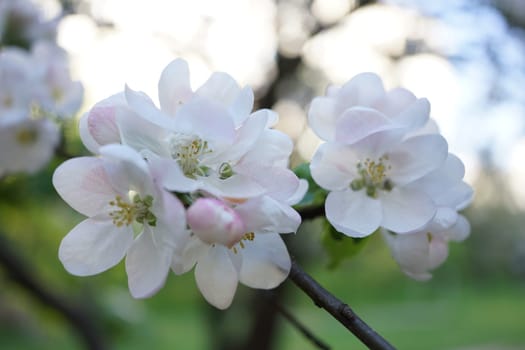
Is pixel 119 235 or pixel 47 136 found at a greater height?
pixel 119 235

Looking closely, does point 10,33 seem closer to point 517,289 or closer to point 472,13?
point 472,13

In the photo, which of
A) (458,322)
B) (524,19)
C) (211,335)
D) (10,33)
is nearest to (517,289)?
(458,322)

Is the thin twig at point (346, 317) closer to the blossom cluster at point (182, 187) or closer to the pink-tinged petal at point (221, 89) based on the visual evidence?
the blossom cluster at point (182, 187)

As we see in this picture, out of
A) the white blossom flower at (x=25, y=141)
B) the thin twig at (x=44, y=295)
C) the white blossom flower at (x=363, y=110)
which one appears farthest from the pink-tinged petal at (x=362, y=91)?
the thin twig at (x=44, y=295)

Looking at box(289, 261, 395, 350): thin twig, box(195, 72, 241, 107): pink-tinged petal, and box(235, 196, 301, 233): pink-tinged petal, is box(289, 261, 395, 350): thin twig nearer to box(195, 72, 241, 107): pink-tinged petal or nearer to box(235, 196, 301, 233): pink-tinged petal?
box(235, 196, 301, 233): pink-tinged petal

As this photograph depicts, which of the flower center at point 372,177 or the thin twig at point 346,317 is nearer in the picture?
the thin twig at point 346,317

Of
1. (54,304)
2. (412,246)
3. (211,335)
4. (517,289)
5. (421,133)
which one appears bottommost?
(517,289)

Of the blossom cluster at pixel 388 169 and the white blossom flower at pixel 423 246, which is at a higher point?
the blossom cluster at pixel 388 169

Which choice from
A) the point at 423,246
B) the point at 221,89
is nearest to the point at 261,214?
the point at 221,89

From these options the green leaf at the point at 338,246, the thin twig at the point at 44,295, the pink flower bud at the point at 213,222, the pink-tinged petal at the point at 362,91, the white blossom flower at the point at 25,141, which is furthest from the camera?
the thin twig at the point at 44,295
